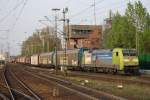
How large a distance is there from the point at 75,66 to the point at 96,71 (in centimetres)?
983

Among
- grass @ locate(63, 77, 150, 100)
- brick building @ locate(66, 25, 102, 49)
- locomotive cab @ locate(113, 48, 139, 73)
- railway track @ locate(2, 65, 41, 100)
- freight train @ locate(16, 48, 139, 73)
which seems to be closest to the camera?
grass @ locate(63, 77, 150, 100)

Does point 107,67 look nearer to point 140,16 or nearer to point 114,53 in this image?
point 114,53

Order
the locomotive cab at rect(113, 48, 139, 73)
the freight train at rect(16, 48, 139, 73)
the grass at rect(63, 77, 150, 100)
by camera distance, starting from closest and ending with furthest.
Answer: the grass at rect(63, 77, 150, 100) → the locomotive cab at rect(113, 48, 139, 73) → the freight train at rect(16, 48, 139, 73)

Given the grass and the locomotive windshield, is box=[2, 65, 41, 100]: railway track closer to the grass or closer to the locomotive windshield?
the grass

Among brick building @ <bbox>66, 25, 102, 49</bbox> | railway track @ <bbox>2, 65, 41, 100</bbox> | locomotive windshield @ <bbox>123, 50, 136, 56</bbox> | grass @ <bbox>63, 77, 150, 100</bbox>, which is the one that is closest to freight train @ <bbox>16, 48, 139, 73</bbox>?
locomotive windshield @ <bbox>123, 50, 136, 56</bbox>

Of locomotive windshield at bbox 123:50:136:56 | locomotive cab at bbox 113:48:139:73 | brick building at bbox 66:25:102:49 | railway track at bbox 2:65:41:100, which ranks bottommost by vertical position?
railway track at bbox 2:65:41:100

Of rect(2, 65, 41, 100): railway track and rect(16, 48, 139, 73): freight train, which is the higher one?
rect(16, 48, 139, 73): freight train

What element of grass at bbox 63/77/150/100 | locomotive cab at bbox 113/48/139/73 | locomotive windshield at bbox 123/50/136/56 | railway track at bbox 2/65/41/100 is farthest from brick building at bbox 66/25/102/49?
grass at bbox 63/77/150/100

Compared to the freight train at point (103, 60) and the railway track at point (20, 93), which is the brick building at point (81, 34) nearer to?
the freight train at point (103, 60)

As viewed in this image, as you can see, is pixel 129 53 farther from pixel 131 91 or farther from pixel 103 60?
pixel 131 91

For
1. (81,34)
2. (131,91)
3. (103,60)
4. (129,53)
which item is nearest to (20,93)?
(131,91)

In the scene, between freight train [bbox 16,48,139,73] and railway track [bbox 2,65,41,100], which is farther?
freight train [bbox 16,48,139,73]

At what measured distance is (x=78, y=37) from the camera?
140625 mm

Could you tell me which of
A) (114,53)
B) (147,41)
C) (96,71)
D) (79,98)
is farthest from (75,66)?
(79,98)
